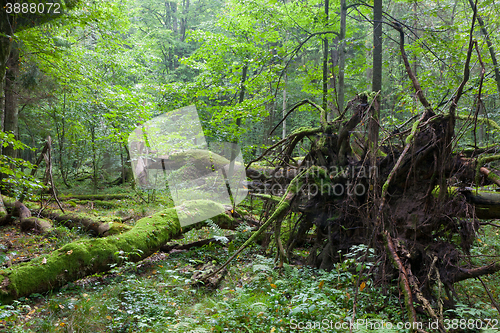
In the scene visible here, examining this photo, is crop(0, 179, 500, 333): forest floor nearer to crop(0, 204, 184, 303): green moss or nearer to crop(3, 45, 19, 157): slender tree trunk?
crop(0, 204, 184, 303): green moss

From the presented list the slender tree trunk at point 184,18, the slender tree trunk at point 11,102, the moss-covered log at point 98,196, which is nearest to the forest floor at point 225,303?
the slender tree trunk at point 11,102

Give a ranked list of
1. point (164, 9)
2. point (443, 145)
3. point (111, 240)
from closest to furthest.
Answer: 1. point (443, 145)
2. point (111, 240)
3. point (164, 9)

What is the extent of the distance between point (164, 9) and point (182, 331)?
97.2 feet

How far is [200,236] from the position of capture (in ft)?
25.6

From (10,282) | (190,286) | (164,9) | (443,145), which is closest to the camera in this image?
(443,145)

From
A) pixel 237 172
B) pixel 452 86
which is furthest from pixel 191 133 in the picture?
pixel 452 86

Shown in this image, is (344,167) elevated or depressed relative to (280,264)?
elevated

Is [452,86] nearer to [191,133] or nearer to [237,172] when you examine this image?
[237,172]

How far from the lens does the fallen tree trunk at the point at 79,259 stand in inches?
158

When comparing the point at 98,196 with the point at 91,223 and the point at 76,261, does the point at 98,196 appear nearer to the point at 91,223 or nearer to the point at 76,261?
the point at 91,223

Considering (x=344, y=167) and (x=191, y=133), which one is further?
(x=191, y=133)

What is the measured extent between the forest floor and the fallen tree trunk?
0.18 metres

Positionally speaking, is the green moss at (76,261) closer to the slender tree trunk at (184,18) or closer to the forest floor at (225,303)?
the forest floor at (225,303)

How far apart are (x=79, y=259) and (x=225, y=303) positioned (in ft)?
8.86
